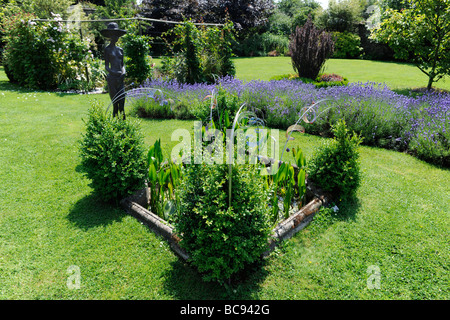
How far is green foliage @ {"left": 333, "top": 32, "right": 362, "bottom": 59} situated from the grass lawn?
18.9 metres

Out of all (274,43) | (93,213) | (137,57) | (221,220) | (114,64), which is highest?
(274,43)

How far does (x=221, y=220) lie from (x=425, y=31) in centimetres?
1011

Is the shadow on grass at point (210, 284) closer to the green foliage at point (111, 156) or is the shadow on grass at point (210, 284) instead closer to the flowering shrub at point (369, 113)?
Result: the green foliage at point (111, 156)

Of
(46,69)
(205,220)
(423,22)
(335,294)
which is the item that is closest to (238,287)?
(205,220)

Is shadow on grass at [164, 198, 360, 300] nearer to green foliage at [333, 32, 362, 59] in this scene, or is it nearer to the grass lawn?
the grass lawn

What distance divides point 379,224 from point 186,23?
345 inches

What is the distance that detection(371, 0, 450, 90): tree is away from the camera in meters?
8.81

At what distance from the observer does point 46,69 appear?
1053cm

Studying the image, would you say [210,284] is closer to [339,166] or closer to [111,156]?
[111,156]

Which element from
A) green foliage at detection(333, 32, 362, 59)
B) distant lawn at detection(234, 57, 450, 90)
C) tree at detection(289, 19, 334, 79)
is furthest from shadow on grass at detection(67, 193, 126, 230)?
green foliage at detection(333, 32, 362, 59)

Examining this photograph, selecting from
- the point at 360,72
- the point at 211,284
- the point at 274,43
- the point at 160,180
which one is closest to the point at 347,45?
the point at 274,43

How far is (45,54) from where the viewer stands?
10.4 meters

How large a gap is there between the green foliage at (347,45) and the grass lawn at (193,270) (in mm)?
18895

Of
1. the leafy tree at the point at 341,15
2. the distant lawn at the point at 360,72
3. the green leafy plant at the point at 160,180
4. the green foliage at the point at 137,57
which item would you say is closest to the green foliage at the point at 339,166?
the green leafy plant at the point at 160,180
